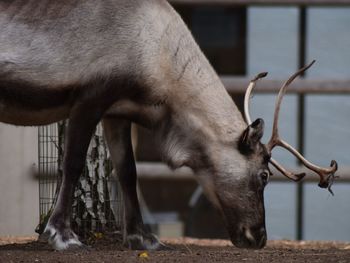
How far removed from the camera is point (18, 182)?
31.9ft

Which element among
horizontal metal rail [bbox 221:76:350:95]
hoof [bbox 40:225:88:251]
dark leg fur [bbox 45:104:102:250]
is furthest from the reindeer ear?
horizontal metal rail [bbox 221:76:350:95]

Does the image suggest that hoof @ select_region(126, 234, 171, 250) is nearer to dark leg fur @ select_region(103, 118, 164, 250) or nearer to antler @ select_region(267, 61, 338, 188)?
dark leg fur @ select_region(103, 118, 164, 250)

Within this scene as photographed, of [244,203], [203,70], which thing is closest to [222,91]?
[203,70]

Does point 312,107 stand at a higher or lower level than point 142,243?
higher

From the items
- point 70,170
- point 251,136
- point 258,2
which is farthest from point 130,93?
point 258,2

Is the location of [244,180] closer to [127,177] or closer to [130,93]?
[127,177]

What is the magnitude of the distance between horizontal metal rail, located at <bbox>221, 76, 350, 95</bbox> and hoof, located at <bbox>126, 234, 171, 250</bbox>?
9.83 ft

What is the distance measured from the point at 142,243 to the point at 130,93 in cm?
103

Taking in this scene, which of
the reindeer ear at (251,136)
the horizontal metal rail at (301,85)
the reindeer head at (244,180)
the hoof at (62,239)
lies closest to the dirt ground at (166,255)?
the hoof at (62,239)

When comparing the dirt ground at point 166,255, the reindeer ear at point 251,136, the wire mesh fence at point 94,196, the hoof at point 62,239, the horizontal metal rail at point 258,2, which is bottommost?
the dirt ground at point 166,255

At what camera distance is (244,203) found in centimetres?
674

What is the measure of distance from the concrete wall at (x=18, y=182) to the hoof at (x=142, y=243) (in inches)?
111

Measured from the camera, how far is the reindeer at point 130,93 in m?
6.52

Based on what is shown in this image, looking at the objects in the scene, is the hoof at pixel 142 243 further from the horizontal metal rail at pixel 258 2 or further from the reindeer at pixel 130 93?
the horizontal metal rail at pixel 258 2
